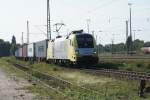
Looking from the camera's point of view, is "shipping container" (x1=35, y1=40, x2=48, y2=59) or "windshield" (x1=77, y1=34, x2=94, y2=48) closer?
"windshield" (x1=77, y1=34, x2=94, y2=48)

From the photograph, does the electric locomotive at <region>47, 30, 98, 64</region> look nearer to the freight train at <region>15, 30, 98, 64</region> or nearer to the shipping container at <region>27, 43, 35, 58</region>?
the freight train at <region>15, 30, 98, 64</region>

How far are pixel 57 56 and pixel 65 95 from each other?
93.3 feet

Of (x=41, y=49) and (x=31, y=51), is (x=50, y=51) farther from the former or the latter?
(x=31, y=51)

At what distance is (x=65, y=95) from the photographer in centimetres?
1706

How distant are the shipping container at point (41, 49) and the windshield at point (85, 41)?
60.8 ft

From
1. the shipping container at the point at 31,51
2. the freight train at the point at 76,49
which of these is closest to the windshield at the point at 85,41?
the freight train at the point at 76,49

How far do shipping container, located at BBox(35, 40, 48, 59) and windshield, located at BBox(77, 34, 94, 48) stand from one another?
60.8 feet

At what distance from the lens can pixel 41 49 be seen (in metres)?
60.5

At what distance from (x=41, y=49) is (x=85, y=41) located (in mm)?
23081

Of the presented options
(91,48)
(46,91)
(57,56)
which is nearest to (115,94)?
(46,91)

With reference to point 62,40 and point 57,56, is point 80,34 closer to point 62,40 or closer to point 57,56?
point 62,40

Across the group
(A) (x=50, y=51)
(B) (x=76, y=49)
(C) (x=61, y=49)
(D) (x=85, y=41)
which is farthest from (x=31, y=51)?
(B) (x=76, y=49)

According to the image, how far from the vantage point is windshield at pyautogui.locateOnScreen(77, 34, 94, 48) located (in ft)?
124

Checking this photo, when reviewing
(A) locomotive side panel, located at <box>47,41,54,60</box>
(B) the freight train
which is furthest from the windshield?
(A) locomotive side panel, located at <box>47,41,54,60</box>
